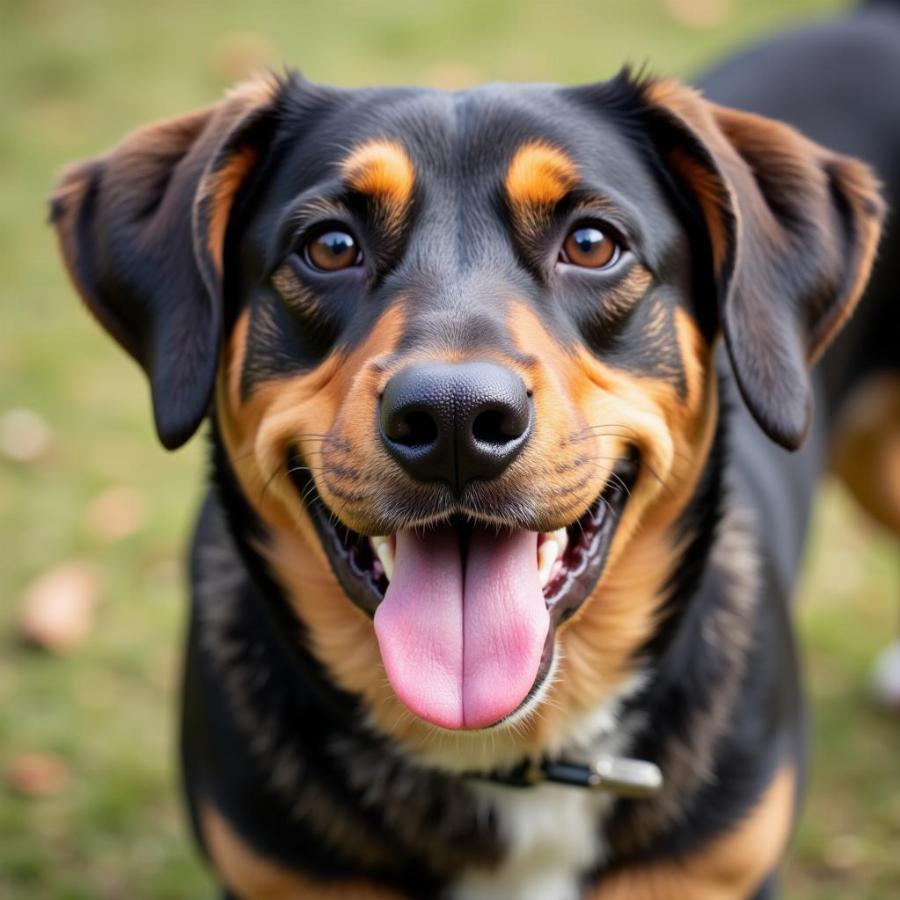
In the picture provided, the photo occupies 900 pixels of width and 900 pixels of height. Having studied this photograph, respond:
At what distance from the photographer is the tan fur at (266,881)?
315 cm

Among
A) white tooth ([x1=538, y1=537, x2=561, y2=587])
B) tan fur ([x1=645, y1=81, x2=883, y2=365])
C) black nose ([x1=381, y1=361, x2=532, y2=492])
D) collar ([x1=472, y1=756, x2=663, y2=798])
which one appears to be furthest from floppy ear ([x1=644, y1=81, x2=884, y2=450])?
collar ([x1=472, y1=756, x2=663, y2=798])

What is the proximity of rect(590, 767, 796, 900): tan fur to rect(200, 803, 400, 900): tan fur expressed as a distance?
1.71ft

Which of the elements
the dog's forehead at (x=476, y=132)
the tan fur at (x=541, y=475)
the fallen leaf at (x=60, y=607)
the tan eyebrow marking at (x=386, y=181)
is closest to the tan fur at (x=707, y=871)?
the tan fur at (x=541, y=475)

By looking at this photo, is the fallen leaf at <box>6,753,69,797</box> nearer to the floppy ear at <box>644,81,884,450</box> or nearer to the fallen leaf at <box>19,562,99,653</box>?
the fallen leaf at <box>19,562,99,653</box>

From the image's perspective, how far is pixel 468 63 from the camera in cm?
990

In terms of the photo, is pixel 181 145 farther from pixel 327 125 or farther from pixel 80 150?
pixel 80 150

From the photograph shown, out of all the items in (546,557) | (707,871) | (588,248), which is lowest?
(707,871)

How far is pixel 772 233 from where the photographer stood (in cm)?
307

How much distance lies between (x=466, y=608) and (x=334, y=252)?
2.63 feet

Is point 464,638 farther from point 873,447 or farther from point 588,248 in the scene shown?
point 873,447

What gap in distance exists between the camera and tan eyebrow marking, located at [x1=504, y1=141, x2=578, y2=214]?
2863 millimetres

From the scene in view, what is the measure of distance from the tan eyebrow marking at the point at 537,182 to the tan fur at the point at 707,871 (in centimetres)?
148

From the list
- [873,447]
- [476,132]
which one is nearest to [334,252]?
[476,132]

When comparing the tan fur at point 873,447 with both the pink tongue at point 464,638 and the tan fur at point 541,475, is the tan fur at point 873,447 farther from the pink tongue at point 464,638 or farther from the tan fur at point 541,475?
the pink tongue at point 464,638
